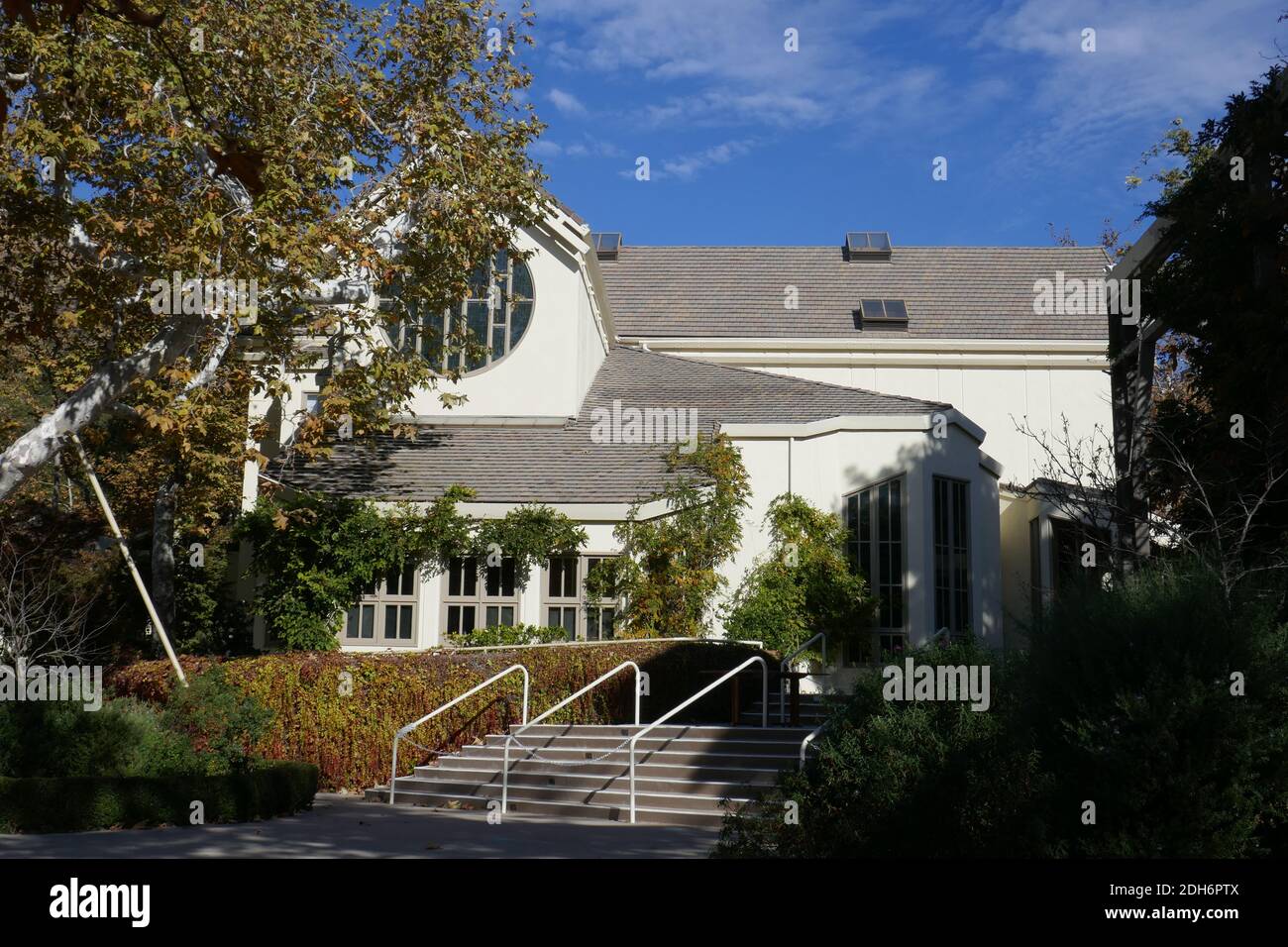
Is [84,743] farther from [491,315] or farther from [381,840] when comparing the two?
[491,315]

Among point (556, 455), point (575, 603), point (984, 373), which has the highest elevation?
point (984, 373)

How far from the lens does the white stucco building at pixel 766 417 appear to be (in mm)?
19781

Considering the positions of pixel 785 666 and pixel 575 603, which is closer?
pixel 785 666

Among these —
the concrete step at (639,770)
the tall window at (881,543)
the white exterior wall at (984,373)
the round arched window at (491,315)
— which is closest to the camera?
the concrete step at (639,770)

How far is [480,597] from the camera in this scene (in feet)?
64.6

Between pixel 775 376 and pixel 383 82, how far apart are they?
9771 millimetres

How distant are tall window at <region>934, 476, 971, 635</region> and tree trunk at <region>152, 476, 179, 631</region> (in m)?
13.8

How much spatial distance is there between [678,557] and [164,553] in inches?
394

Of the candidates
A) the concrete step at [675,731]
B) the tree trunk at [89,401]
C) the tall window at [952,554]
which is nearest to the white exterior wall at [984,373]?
the tall window at [952,554]

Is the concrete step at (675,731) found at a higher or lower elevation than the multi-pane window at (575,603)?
lower

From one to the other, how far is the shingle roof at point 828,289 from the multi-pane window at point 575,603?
11517mm

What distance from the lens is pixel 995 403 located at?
2902cm

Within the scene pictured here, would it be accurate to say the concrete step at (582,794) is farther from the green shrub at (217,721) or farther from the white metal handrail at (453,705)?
the green shrub at (217,721)

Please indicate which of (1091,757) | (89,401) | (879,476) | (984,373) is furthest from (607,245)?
(1091,757)
